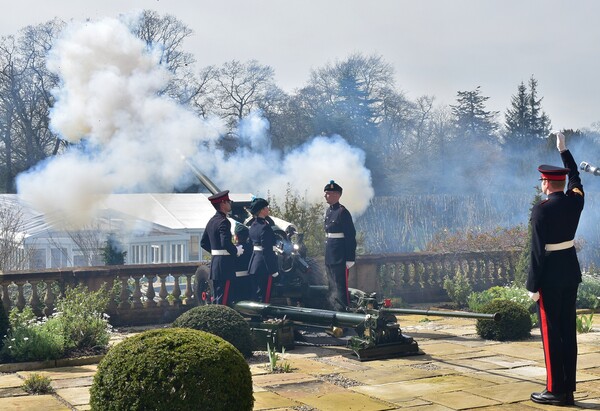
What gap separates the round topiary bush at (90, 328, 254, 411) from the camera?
6.22 m

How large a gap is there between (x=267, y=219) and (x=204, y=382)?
733 centimetres

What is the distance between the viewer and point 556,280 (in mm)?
8422

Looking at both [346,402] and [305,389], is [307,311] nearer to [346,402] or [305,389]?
[305,389]

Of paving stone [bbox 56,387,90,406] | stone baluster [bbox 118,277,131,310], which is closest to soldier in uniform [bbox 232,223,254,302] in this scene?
stone baluster [bbox 118,277,131,310]

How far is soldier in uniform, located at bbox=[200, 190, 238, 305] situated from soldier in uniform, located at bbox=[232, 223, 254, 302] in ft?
0.58

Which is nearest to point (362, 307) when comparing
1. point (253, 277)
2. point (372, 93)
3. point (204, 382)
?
point (253, 277)

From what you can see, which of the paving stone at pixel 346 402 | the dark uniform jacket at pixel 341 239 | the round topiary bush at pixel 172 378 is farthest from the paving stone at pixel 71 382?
the dark uniform jacket at pixel 341 239

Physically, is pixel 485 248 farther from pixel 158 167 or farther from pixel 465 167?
pixel 465 167

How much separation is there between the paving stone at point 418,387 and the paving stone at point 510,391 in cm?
18

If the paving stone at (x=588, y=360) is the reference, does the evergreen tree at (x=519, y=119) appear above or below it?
above

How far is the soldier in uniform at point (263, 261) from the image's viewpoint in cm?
1313

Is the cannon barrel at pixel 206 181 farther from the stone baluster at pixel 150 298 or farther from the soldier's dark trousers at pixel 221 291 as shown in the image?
the soldier's dark trousers at pixel 221 291

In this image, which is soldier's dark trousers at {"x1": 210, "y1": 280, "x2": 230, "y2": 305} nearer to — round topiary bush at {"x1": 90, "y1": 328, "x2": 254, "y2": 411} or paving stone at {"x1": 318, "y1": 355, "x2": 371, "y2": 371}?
paving stone at {"x1": 318, "y1": 355, "x2": 371, "y2": 371}

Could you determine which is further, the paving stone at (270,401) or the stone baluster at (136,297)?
the stone baluster at (136,297)
